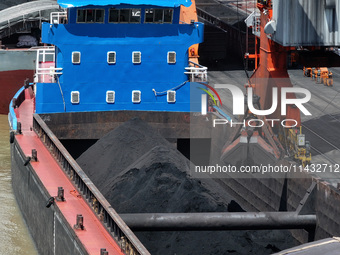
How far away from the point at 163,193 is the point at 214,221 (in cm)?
280

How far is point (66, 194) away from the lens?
79.9 ft

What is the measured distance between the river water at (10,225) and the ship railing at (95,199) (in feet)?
9.19

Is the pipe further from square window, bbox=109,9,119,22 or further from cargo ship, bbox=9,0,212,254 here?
square window, bbox=109,9,119,22

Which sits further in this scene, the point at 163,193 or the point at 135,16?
the point at 135,16

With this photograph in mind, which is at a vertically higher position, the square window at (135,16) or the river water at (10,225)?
the square window at (135,16)

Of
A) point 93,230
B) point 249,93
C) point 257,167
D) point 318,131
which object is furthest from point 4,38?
point 93,230

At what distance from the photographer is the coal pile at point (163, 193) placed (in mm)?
21812

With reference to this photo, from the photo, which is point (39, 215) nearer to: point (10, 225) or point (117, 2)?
point (10, 225)

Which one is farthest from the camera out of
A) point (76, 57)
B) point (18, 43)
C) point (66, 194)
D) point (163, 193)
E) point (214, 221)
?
point (18, 43)

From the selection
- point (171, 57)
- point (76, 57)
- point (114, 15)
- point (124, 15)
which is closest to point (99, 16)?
point (114, 15)

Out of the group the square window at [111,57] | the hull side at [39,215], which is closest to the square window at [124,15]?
the square window at [111,57]

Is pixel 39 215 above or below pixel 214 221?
below

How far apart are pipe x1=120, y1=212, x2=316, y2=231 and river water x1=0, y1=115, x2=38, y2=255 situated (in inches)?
243

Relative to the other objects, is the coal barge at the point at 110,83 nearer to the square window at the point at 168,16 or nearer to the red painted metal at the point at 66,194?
the square window at the point at 168,16
